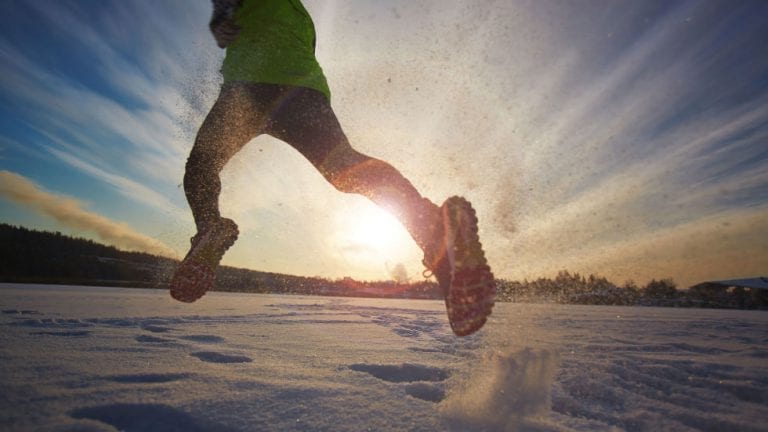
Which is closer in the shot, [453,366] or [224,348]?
[453,366]

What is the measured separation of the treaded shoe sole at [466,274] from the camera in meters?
1.64

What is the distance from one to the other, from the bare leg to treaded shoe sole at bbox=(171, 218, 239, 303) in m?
0.67

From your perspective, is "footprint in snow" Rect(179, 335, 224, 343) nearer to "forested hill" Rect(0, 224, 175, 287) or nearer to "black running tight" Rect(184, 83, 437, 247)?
"black running tight" Rect(184, 83, 437, 247)

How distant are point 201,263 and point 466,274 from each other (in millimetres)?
1429

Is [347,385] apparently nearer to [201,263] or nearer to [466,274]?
[466,274]

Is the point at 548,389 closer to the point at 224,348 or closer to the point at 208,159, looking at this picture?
the point at 224,348

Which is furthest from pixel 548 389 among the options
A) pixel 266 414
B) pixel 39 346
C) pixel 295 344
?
pixel 39 346

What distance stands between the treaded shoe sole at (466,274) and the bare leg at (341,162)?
10 centimetres

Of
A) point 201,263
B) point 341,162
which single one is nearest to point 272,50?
point 341,162

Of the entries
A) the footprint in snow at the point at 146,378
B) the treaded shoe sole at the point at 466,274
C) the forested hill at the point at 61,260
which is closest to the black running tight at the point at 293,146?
the treaded shoe sole at the point at 466,274

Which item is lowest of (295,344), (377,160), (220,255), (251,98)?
(295,344)

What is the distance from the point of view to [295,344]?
185 centimetres

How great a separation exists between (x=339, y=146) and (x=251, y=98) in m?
0.54

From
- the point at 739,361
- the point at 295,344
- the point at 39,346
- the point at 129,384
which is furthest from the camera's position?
the point at 295,344
